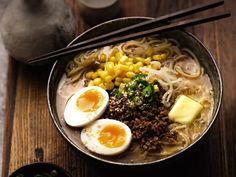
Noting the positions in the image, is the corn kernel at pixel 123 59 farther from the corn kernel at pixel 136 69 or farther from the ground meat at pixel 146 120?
the ground meat at pixel 146 120

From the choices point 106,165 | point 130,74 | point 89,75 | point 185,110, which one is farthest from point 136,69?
point 106,165

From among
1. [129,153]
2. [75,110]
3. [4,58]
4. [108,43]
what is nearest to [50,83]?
[75,110]

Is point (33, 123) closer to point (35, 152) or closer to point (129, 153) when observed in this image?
point (35, 152)

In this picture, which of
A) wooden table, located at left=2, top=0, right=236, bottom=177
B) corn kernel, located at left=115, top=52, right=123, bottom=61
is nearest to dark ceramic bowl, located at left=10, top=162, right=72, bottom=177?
wooden table, located at left=2, top=0, right=236, bottom=177

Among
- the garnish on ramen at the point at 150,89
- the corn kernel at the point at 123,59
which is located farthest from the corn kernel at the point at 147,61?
the corn kernel at the point at 123,59

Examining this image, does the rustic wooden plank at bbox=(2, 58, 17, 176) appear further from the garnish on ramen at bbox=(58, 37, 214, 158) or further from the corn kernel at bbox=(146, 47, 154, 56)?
the corn kernel at bbox=(146, 47, 154, 56)

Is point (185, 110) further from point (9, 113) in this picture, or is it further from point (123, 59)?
point (9, 113)
